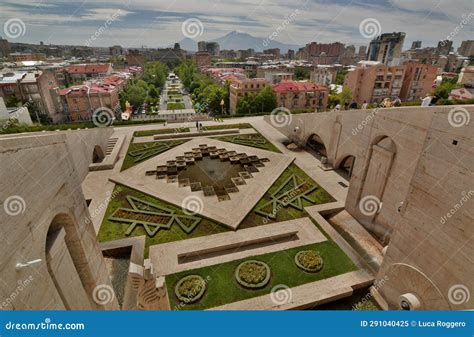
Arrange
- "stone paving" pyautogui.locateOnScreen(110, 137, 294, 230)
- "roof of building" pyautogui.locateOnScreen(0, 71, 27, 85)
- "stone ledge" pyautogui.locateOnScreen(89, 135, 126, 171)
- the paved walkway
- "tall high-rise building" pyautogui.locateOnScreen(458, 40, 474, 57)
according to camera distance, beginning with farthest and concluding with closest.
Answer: "tall high-rise building" pyautogui.locateOnScreen(458, 40, 474, 57)
"roof of building" pyautogui.locateOnScreen(0, 71, 27, 85)
"stone ledge" pyautogui.locateOnScreen(89, 135, 126, 171)
the paved walkway
"stone paving" pyautogui.locateOnScreen(110, 137, 294, 230)

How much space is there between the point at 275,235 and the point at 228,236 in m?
2.78

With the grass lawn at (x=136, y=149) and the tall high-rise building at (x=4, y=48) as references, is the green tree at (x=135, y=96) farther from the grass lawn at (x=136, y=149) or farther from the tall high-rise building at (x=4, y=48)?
the tall high-rise building at (x=4, y=48)

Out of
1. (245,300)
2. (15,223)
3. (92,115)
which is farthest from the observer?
(92,115)

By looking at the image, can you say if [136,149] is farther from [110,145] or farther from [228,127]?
[228,127]

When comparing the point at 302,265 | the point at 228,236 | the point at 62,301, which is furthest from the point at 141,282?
the point at 302,265

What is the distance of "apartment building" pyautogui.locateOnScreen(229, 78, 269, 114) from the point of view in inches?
1843

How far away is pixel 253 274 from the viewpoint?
11906 mm

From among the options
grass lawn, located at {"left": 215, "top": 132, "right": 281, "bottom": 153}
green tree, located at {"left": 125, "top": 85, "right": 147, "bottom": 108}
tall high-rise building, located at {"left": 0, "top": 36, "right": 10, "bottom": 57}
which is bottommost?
grass lawn, located at {"left": 215, "top": 132, "right": 281, "bottom": 153}

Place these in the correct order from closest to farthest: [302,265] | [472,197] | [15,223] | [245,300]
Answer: [15,223] → [472,197] → [245,300] → [302,265]

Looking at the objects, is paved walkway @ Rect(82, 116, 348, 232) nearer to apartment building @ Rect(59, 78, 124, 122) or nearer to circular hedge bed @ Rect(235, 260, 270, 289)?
circular hedge bed @ Rect(235, 260, 270, 289)

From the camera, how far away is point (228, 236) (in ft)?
47.4

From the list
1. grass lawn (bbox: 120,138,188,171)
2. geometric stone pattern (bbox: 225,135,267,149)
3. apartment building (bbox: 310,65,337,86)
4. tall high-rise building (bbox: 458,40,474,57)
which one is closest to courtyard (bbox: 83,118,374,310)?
grass lawn (bbox: 120,138,188,171)

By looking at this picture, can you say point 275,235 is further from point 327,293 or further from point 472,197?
point 472,197

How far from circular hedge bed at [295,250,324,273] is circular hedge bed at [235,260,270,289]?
174cm
